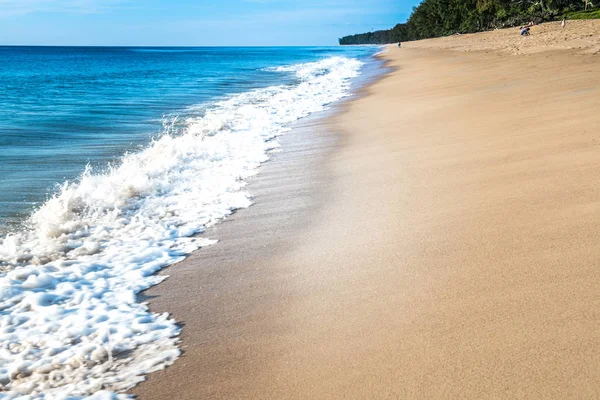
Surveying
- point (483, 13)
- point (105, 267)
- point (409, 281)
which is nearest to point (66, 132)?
point (105, 267)

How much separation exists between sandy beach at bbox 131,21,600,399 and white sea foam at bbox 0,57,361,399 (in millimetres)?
268

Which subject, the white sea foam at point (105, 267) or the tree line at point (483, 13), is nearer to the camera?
the white sea foam at point (105, 267)

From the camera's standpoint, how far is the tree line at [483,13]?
5922cm

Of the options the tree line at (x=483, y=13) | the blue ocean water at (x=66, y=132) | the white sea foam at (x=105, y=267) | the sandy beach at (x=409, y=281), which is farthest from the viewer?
the tree line at (x=483, y=13)

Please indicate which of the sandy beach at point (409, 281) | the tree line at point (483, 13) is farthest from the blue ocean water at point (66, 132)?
the tree line at point (483, 13)

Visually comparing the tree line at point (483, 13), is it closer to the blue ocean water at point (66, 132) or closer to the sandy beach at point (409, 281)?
the blue ocean water at point (66, 132)

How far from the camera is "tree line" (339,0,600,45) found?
59.2m

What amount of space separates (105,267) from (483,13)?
7986 cm

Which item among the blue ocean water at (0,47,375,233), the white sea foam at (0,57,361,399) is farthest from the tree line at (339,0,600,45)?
the white sea foam at (0,57,361,399)

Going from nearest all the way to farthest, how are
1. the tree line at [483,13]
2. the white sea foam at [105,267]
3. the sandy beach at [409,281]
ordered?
the sandy beach at [409,281] → the white sea foam at [105,267] → the tree line at [483,13]

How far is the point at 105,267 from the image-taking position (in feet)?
15.0

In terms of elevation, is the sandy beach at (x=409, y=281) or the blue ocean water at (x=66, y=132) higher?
the blue ocean water at (x=66, y=132)

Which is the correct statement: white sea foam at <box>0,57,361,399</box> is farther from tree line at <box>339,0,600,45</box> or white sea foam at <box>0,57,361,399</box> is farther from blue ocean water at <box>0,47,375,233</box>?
tree line at <box>339,0,600,45</box>

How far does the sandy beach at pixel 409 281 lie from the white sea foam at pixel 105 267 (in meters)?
0.27
